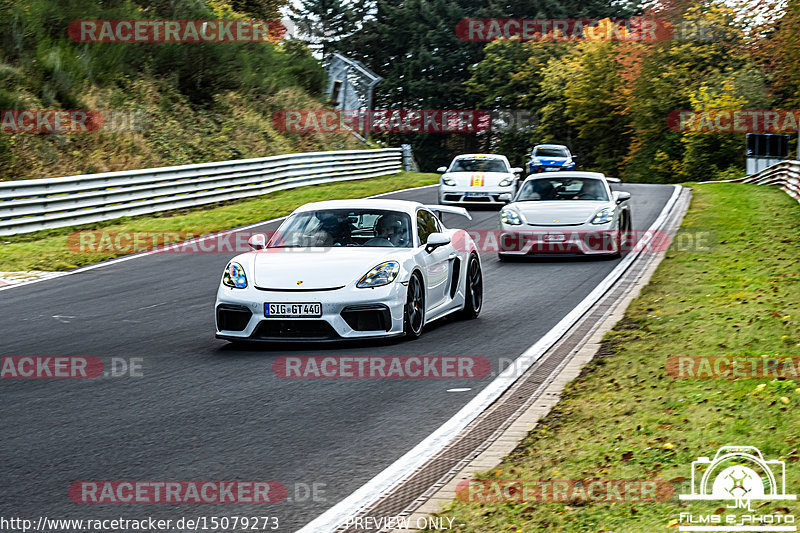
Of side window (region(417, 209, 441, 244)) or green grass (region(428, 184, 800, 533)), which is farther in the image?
side window (region(417, 209, 441, 244))

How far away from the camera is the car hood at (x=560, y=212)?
17719mm

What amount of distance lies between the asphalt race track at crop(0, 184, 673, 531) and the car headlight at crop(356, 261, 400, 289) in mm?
613

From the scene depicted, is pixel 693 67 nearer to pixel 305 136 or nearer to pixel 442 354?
pixel 305 136

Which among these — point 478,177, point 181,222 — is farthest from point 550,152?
point 181,222

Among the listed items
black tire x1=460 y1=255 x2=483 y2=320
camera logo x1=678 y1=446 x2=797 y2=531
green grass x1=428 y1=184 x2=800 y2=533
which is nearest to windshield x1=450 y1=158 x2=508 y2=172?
green grass x1=428 y1=184 x2=800 y2=533

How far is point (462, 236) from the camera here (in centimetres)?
1248

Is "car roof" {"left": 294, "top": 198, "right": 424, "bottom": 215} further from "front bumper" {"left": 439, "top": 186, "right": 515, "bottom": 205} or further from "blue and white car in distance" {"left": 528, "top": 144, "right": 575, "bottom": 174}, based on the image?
"blue and white car in distance" {"left": 528, "top": 144, "right": 575, "bottom": 174}

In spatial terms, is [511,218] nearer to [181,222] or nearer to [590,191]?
[590,191]

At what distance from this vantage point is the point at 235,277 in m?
10.2

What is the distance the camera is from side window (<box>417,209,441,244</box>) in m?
11.3

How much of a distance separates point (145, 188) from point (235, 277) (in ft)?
46.1

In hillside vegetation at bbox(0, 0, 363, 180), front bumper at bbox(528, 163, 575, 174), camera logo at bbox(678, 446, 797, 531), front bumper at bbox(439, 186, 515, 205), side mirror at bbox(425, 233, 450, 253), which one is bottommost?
camera logo at bbox(678, 446, 797, 531)

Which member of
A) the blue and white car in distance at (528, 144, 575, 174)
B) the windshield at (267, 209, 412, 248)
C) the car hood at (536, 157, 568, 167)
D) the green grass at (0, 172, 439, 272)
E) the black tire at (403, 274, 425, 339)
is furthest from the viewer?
the car hood at (536, 157, 568, 167)

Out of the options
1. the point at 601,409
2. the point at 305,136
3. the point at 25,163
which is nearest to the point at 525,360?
the point at 601,409
